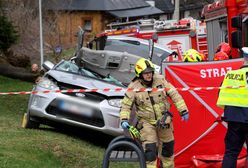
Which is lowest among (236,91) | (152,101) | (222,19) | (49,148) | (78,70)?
(49,148)

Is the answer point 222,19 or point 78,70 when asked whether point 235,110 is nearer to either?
point 78,70

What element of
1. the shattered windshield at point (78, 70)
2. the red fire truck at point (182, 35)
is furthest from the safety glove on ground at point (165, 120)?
the red fire truck at point (182, 35)

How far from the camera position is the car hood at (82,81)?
893cm

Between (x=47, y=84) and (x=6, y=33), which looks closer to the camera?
(x=47, y=84)

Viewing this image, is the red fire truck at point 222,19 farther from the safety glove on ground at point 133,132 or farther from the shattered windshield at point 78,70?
the safety glove on ground at point 133,132

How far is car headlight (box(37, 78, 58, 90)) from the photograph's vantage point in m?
9.12

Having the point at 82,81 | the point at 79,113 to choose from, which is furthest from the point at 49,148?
the point at 82,81

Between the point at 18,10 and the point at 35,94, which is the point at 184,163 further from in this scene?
the point at 18,10

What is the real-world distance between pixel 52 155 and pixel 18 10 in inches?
778

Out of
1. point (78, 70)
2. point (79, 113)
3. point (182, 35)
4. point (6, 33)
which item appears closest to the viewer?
point (79, 113)

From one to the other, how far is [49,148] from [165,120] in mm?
2047

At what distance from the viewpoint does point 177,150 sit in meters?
7.54

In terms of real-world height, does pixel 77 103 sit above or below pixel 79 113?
above

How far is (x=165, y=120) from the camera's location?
266 inches
